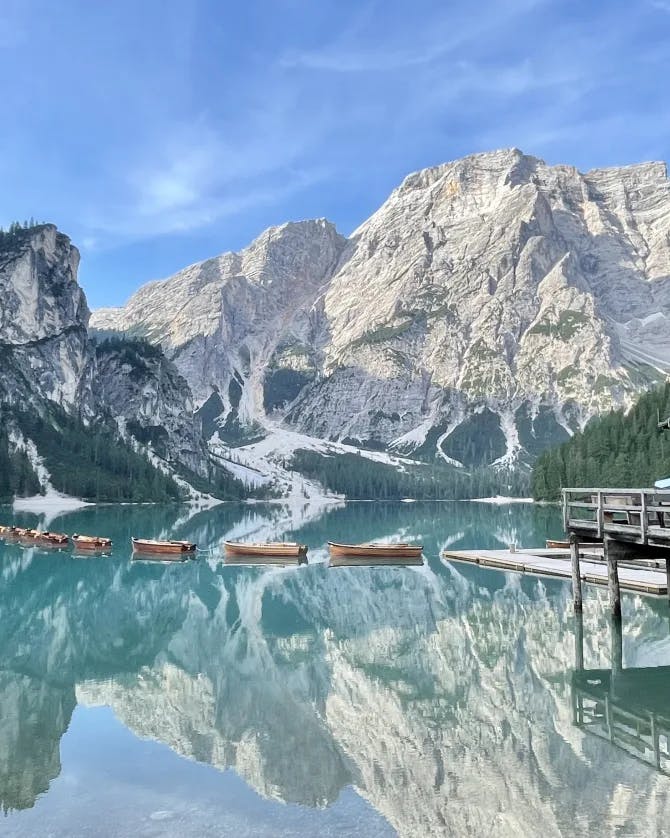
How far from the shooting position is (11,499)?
18762 centimetres

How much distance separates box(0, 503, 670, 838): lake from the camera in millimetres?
15852

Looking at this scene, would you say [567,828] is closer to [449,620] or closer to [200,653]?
[200,653]

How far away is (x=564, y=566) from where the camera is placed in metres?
57.6

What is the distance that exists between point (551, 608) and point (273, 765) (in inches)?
1048

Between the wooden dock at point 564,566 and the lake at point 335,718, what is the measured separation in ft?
9.03

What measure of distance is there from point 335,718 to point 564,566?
39.6 meters

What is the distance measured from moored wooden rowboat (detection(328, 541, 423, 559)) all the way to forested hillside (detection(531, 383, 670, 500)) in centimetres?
6295

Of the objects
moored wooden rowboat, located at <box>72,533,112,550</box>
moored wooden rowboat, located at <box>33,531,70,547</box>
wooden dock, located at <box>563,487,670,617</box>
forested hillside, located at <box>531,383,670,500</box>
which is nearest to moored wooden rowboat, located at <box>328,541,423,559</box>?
Answer: moored wooden rowboat, located at <box>72,533,112,550</box>

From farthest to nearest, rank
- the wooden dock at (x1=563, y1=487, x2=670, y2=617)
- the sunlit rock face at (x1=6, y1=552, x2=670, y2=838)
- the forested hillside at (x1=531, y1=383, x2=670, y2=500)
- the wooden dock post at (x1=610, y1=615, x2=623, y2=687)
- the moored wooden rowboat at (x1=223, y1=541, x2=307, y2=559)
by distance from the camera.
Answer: the forested hillside at (x1=531, y1=383, x2=670, y2=500)
the moored wooden rowboat at (x1=223, y1=541, x2=307, y2=559)
the wooden dock at (x1=563, y1=487, x2=670, y2=617)
the wooden dock post at (x1=610, y1=615, x2=623, y2=687)
the sunlit rock face at (x1=6, y1=552, x2=670, y2=838)

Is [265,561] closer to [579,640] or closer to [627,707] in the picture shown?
[579,640]

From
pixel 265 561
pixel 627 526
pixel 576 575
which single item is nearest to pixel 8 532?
pixel 265 561

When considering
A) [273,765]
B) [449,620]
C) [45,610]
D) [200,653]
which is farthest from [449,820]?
[45,610]

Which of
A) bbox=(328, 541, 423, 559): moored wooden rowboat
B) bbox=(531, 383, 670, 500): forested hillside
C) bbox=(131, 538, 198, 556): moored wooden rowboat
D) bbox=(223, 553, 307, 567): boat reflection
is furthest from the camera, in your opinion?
bbox=(531, 383, 670, 500): forested hillside

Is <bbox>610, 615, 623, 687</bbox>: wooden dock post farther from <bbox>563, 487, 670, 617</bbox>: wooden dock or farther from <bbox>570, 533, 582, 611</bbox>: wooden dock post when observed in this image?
<bbox>570, 533, 582, 611</bbox>: wooden dock post
